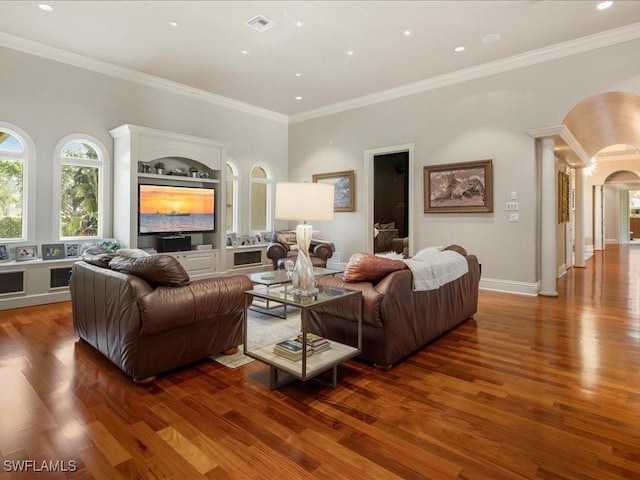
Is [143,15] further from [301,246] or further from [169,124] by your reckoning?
[301,246]

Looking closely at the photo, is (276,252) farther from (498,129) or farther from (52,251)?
(498,129)

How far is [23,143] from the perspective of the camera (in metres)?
4.68

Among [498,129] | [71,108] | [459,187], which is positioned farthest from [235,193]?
[498,129]

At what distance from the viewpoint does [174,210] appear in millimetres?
5883

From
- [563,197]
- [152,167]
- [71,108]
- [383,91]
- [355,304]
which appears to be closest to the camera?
[355,304]

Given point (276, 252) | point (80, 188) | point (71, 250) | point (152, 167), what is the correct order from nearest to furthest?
point (71, 250)
point (80, 188)
point (152, 167)
point (276, 252)

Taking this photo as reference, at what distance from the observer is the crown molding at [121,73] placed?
182 inches

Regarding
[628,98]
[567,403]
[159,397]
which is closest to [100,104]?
[159,397]

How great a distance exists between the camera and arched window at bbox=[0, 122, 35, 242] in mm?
4613

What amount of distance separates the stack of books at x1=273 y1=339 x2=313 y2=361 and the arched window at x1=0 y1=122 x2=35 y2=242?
4274 mm

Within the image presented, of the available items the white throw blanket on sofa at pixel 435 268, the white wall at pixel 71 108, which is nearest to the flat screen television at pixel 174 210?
the white wall at pixel 71 108

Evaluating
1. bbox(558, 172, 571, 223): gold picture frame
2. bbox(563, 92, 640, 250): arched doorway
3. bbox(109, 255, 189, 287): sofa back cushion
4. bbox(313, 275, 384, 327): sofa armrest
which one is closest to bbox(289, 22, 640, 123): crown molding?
bbox(563, 92, 640, 250): arched doorway

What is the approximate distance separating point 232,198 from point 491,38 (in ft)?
16.4

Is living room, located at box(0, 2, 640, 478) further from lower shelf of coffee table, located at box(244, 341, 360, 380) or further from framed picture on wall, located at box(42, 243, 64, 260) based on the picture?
lower shelf of coffee table, located at box(244, 341, 360, 380)
